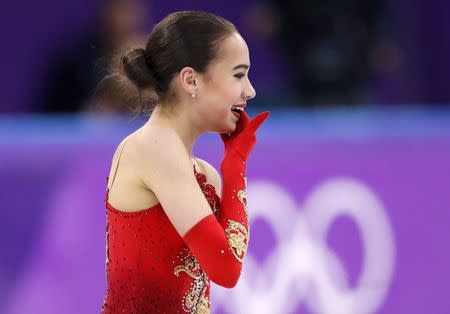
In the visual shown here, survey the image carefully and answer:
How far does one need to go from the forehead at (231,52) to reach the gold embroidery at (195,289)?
570 millimetres

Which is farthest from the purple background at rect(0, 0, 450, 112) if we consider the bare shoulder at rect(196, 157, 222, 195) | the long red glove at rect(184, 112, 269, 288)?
the long red glove at rect(184, 112, 269, 288)

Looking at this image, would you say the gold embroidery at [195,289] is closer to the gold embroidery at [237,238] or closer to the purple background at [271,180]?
the gold embroidery at [237,238]

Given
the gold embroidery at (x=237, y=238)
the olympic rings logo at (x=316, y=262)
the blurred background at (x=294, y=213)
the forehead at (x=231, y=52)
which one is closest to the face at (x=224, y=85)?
the forehead at (x=231, y=52)

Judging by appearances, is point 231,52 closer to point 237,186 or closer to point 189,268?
point 237,186

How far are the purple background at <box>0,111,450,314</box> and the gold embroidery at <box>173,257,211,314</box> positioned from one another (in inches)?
72.6

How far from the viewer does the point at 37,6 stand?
822 centimetres

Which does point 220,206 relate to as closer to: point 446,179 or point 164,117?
point 164,117

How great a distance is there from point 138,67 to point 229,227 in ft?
1.75

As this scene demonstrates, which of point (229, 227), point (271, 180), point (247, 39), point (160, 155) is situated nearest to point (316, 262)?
point (271, 180)

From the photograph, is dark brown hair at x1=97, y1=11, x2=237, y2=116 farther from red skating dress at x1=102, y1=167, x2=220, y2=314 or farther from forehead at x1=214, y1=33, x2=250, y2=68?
red skating dress at x1=102, y1=167, x2=220, y2=314

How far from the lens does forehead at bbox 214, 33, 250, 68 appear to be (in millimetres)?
3021

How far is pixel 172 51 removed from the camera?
3.01 m

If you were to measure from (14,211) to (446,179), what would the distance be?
211cm

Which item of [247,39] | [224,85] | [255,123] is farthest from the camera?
[247,39]
